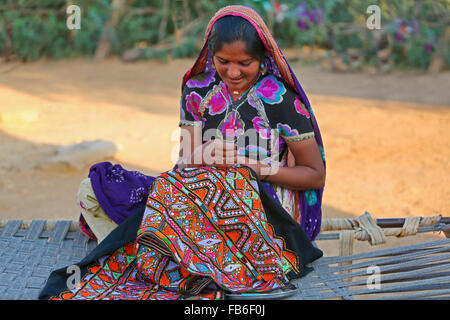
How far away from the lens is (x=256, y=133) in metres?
2.37

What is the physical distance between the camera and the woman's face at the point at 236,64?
216 centimetres

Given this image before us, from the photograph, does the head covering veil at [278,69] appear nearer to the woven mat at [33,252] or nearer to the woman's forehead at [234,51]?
the woman's forehead at [234,51]

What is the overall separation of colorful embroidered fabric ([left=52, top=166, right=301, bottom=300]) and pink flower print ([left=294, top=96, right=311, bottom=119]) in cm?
36

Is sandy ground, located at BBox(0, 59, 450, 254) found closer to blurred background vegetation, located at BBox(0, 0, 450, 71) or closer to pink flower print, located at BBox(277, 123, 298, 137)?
blurred background vegetation, located at BBox(0, 0, 450, 71)

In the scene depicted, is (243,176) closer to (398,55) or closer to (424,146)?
(424,146)

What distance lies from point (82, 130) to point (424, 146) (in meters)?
3.36

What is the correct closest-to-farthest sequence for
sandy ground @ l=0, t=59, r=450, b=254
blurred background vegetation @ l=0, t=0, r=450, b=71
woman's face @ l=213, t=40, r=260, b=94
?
1. woman's face @ l=213, t=40, r=260, b=94
2. sandy ground @ l=0, t=59, r=450, b=254
3. blurred background vegetation @ l=0, t=0, r=450, b=71

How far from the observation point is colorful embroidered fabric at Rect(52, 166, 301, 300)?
81.3 inches

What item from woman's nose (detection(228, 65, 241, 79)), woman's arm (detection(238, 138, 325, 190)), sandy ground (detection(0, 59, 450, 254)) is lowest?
sandy ground (detection(0, 59, 450, 254))

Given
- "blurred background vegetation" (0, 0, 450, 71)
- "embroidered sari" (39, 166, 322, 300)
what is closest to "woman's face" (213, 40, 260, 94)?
"embroidered sari" (39, 166, 322, 300)

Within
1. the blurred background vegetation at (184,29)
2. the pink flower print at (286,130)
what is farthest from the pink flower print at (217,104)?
the blurred background vegetation at (184,29)

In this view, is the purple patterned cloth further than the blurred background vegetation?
No

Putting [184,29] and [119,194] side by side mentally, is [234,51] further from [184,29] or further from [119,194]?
[184,29]

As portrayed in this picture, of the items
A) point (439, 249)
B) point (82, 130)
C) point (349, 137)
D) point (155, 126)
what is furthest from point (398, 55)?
point (439, 249)
